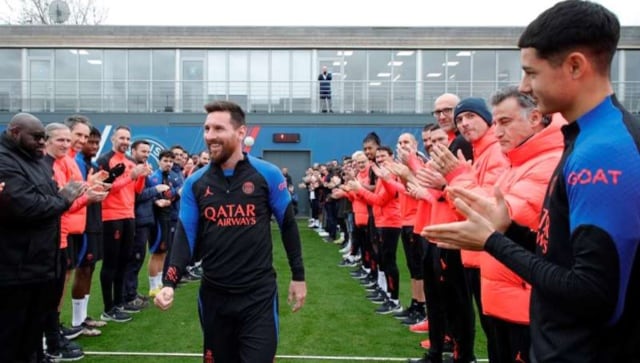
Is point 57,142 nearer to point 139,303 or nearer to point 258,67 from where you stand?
point 139,303

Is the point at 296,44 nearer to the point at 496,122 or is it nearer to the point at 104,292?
the point at 104,292

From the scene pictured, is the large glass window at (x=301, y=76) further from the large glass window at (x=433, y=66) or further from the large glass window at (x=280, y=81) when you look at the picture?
the large glass window at (x=433, y=66)

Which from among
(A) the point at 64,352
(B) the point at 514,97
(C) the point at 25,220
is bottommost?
(A) the point at 64,352

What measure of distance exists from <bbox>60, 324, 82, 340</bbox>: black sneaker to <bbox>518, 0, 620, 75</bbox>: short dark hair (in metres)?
6.62

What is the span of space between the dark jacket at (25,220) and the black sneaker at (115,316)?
3.37 meters

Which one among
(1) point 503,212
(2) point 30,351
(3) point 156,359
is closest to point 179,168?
(3) point 156,359

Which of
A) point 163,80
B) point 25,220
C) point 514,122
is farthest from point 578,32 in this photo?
point 163,80

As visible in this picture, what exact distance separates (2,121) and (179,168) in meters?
16.6

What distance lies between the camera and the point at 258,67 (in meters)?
27.0

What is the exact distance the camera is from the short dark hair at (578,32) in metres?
1.86

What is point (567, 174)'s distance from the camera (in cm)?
186

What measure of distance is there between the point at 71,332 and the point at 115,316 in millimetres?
924

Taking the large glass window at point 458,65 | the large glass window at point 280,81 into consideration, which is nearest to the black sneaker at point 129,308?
the large glass window at point 280,81

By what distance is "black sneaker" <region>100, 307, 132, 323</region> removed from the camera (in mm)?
8023
